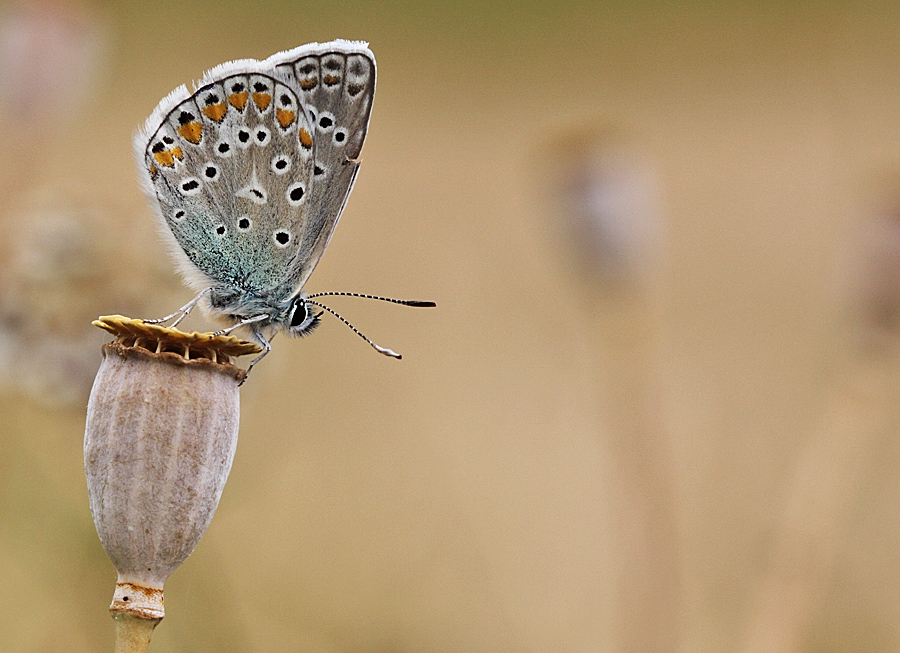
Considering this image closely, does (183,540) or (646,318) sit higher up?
(183,540)

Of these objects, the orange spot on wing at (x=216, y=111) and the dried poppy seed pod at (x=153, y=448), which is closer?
the dried poppy seed pod at (x=153, y=448)

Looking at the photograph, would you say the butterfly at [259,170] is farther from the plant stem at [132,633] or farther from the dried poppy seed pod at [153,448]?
the plant stem at [132,633]

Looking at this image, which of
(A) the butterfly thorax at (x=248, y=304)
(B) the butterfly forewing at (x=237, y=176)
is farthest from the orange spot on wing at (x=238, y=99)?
(A) the butterfly thorax at (x=248, y=304)

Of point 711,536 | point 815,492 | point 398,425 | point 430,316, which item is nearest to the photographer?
point 815,492

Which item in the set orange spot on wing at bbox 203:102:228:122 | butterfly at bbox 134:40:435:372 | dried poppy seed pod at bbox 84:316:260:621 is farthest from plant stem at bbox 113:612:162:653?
orange spot on wing at bbox 203:102:228:122

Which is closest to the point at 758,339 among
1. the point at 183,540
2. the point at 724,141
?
the point at 724,141

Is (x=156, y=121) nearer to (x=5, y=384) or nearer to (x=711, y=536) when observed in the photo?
(x=5, y=384)
